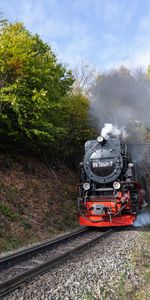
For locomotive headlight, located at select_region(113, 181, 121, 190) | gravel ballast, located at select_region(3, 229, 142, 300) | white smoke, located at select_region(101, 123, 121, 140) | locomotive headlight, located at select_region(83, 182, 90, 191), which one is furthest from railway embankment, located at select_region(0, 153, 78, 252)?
white smoke, located at select_region(101, 123, 121, 140)

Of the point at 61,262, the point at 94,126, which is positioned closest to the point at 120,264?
the point at 61,262

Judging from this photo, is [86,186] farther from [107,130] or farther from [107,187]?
[107,130]

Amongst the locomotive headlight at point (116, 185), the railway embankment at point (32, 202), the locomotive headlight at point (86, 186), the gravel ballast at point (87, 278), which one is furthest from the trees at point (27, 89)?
the gravel ballast at point (87, 278)

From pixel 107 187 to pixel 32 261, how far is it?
534cm

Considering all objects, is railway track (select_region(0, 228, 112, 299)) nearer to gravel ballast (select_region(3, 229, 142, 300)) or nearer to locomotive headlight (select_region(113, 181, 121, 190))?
gravel ballast (select_region(3, 229, 142, 300))

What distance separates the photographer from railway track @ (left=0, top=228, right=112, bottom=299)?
517 centimetres

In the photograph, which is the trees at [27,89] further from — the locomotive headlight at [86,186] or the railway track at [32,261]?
the railway track at [32,261]

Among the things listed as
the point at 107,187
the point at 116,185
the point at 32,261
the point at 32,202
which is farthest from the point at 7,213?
the point at 116,185

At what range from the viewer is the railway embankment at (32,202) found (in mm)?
9610

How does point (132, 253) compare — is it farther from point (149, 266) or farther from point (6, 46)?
point (6, 46)

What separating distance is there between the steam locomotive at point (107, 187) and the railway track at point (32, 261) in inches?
50.9

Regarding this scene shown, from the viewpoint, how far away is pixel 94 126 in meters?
19.2

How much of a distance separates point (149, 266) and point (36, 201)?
7.00 meters

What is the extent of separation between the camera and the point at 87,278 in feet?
17.4
